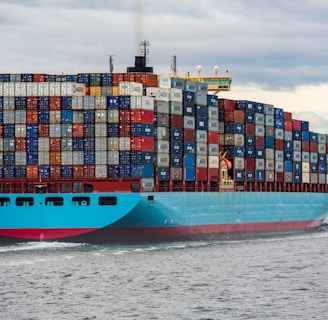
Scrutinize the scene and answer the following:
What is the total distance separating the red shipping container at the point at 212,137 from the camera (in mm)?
92062

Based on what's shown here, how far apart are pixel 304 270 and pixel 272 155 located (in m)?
38.5

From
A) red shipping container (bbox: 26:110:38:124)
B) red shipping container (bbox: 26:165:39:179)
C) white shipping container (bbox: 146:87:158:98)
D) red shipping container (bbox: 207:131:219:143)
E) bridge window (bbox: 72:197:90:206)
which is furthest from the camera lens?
red shipping container (bbox: 207:131:219:143)

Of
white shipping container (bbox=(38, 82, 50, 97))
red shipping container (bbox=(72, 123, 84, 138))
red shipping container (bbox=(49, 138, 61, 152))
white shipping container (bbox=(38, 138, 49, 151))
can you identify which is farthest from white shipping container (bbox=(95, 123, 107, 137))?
white shipping container (bbox=(38, 82, 50, 97))

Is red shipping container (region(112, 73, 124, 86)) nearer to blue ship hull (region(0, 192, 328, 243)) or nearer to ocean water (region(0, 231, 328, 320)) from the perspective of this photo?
blue ship hull (region(0, 192, 328, 243))

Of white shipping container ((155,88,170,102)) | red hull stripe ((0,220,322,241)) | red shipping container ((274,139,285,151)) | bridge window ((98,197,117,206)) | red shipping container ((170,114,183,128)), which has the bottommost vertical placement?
red hull stripe ((0,220,322,241))

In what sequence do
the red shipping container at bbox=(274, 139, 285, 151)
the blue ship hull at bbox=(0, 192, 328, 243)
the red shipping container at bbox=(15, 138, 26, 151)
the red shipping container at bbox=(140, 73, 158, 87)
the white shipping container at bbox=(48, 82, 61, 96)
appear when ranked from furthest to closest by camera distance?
the red shipping container at bbox=(274, 139, 285, 151)
the red shipping container at bbox=(140, 73, 158, 87)
the white shipping container at bbox=(48, 82, 61, 96)
the red shipping container at bbox=(15, 138, 26, 151)
the blue ship hull at bbox=(0, 192, 328, 243)

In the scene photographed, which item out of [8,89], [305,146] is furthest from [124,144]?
[305,146]

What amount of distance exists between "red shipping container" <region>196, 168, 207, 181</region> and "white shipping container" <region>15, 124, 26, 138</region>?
16581mm

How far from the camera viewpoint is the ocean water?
49.7 metres

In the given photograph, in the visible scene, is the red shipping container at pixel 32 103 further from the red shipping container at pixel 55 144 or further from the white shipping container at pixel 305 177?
the white shipping container at pixel 305 177

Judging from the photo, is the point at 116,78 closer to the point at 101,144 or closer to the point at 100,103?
the point at 100,103

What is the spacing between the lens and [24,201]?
269 feet

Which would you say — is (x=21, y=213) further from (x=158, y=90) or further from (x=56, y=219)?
(x=158, y=90)

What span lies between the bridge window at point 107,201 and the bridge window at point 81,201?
39.1 inches
